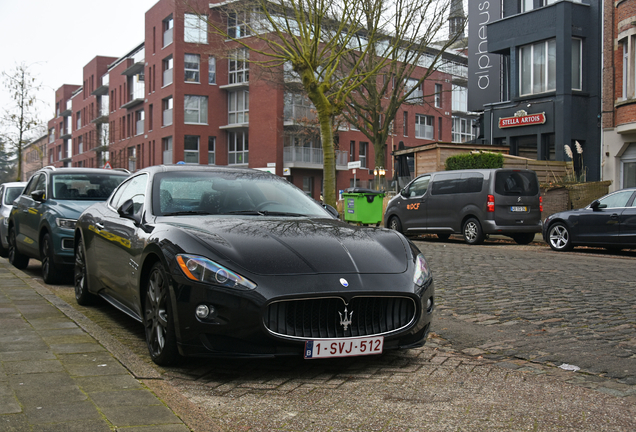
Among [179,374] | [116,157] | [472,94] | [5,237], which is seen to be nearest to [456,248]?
[5,237]

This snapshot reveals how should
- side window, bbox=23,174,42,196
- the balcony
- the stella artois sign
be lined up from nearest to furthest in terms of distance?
1. side window, bbox=23,174,42,196
2. the stella artois sign
3. the balcony

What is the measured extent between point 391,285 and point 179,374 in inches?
58.5

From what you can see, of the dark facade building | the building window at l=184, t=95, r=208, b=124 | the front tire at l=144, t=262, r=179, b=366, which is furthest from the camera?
the building window at l=184, t=95, r=208, b=124

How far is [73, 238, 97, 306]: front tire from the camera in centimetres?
695

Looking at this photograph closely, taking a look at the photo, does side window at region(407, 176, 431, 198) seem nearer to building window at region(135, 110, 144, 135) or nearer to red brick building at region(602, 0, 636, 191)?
red brick building at region(602, 0, 636, 191)

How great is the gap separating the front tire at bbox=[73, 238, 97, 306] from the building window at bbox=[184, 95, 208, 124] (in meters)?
45.1

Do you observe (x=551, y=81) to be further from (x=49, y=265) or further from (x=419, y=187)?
(x=49, y=265)

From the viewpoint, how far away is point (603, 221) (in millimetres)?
14102

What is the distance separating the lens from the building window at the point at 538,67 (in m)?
26.0

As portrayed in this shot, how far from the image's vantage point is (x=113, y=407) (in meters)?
3.46

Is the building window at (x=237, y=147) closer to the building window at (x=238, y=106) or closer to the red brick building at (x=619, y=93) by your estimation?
the building window at (x=238, y=106)

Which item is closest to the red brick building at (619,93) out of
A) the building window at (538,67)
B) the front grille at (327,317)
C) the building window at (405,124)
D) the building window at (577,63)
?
the building window at (577,63)

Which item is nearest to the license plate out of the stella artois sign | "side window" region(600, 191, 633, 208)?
"side window" region(600, 191, 633, 208)

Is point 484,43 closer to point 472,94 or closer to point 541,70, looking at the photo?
point 472,94
